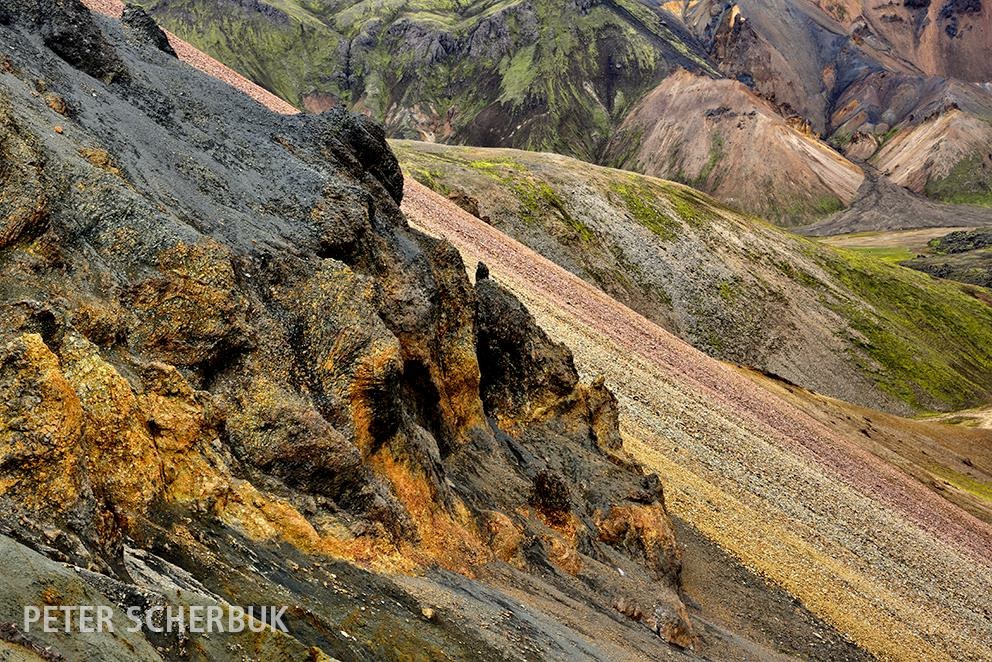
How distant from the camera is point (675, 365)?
145ft

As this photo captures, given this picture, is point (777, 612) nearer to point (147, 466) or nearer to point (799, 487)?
point (799, 487)

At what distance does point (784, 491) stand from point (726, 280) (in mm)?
49763

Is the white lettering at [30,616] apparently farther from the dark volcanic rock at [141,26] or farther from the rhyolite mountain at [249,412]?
the dark volcanic rock at [141,26]

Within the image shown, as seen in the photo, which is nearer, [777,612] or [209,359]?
[209,359]

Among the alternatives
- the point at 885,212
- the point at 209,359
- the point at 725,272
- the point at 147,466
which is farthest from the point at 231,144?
the point at 885,212

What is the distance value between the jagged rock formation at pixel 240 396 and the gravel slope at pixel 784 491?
26.9 ft

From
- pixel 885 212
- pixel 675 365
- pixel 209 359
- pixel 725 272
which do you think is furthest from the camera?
pixel 885 212

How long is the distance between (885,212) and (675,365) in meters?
161

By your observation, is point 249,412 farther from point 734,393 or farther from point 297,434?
point 734,393

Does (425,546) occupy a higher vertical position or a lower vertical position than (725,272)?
lower

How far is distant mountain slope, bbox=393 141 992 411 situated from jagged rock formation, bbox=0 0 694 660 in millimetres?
49379

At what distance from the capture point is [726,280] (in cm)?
8062

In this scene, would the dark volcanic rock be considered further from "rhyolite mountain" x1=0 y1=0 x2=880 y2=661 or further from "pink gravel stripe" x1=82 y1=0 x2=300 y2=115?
"pink gravel stripe" x1=82 y1=0 x2=300 y2=115

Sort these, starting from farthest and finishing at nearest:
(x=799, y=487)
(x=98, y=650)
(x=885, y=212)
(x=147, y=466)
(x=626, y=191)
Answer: (x=885, y=212) → (x=626, y=191) → (x=799, y=487) → (x=147, y=466) → (x=98, y=650)
